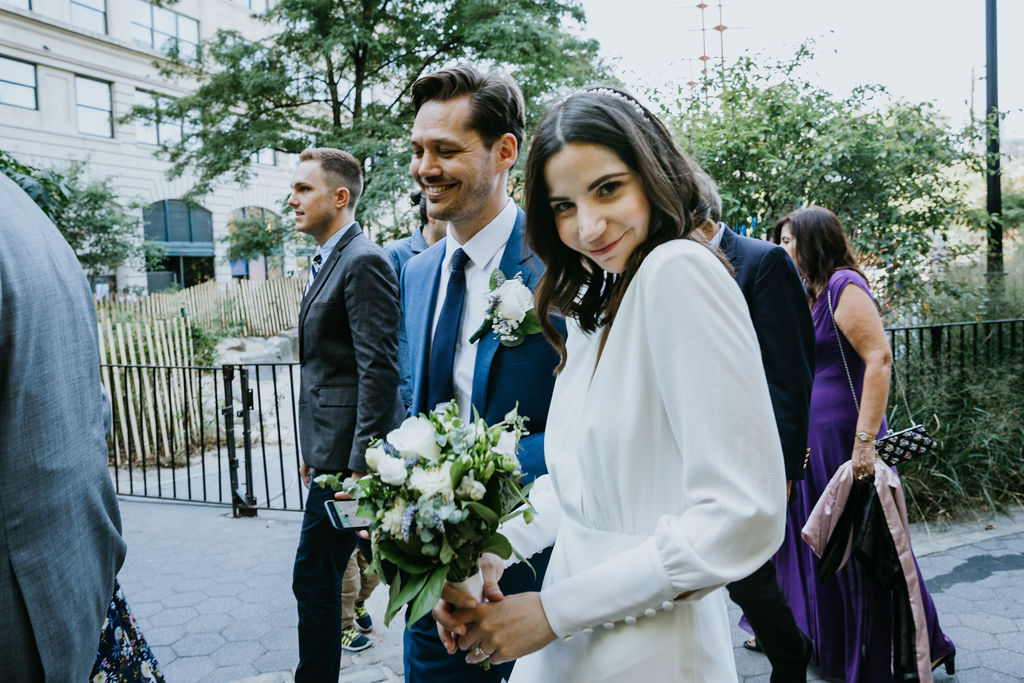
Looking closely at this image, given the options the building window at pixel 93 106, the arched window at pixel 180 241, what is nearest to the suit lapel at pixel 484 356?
the building window at pixel 93 106

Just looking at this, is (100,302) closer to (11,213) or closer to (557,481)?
(11,213)

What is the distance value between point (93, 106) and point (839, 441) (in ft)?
101

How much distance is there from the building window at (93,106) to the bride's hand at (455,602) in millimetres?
30097

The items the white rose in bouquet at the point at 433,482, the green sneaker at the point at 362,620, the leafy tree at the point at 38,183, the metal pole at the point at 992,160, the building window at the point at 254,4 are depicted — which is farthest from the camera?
the building window at the point at 254,4

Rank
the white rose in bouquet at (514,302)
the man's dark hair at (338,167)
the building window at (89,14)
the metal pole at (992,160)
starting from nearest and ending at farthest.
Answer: the white rose in bouquet at (514,302) < the man's dark hair at (338,167) < the metal pole at (992,160) < the building window at (89,14)

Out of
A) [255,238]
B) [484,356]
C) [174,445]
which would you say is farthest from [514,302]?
[255,238]

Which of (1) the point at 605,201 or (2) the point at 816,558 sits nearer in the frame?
(1) the point at 605,201

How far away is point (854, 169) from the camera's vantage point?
6922 mm

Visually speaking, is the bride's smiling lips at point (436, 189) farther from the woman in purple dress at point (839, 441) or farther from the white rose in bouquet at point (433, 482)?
the woman in purple dress at point (839, 441)

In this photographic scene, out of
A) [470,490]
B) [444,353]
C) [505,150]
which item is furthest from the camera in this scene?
[505,150]

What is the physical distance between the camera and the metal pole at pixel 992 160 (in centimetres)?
732

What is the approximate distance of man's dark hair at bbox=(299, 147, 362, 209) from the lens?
156 inches

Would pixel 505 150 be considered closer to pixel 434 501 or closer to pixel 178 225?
pixel 434 501

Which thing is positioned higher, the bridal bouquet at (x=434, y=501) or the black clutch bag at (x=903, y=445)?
the bridal bouquet at (x=434, y=501)
